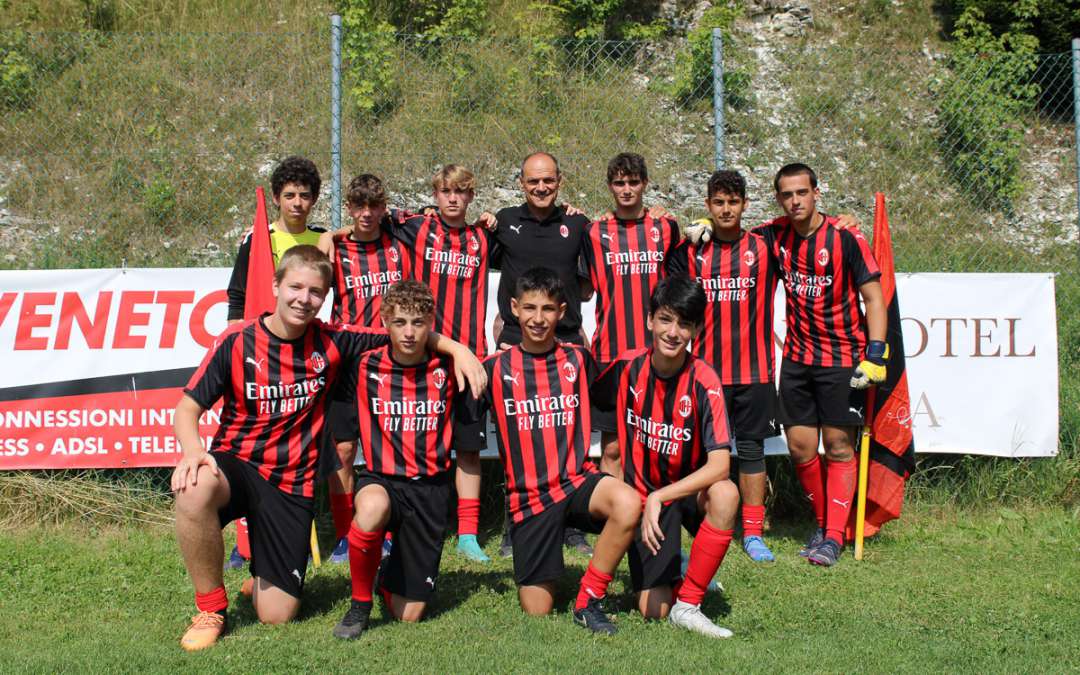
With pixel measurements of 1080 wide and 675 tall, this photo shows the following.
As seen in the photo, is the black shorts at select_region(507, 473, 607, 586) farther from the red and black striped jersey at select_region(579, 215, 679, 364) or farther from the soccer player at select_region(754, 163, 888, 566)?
the soccer player at select_region(754, 163, 888, 566)

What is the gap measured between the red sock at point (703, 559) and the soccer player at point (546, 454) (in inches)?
12.0

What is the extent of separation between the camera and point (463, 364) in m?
4.12

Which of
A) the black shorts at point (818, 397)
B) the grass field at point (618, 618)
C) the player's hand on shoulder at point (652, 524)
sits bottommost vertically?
the grass field at point (618, 618)

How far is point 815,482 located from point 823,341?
2.71ft

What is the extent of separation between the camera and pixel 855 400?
5.15 meters

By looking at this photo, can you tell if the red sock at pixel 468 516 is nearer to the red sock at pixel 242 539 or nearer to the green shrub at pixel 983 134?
the red sock at pixel 242 539

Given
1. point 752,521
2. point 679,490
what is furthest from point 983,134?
point 679,490

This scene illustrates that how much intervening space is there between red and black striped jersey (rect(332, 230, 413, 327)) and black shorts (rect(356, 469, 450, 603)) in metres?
1.06

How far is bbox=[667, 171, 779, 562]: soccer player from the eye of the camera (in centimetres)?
511

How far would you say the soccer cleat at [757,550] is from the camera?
4.98 m

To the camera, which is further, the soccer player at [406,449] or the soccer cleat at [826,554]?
the soccer cleat at [826,554]

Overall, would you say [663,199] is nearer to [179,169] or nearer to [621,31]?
[621,31]

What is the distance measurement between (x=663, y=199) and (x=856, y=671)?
6044mm

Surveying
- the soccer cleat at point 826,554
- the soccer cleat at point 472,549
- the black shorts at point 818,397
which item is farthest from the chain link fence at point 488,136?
the soccer cleat at point 472,549
